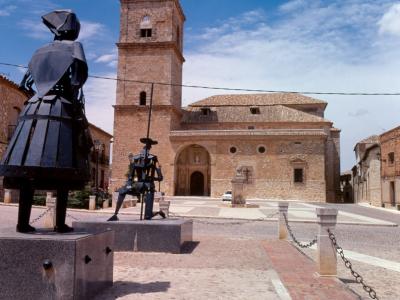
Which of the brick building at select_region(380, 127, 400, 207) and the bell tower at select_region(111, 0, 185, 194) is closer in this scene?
the brick building at select_region(380, 127, 400, 207)

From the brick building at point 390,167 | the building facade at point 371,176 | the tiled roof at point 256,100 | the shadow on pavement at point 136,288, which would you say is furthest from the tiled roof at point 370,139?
the shadow on pavement at point 136,288

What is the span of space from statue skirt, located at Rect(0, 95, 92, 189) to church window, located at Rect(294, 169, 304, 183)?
106 feet

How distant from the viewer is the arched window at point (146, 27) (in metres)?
37.6

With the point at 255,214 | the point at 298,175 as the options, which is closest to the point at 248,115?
the point at 298,175

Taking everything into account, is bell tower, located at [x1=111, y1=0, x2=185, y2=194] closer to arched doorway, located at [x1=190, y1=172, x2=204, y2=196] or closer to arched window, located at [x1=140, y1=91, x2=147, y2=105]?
arched window, located at [x1=140, y1=91, x2=147, y2=105]

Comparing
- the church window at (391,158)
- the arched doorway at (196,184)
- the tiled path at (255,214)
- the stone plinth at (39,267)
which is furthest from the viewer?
the arched doorway at (196,184)

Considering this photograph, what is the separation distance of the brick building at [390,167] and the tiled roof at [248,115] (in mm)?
11127

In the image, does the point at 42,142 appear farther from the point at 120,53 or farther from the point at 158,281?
the point at 120,53

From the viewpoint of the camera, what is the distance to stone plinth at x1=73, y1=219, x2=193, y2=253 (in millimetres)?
7301

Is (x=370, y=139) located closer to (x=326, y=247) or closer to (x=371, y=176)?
(x=371, y=176)

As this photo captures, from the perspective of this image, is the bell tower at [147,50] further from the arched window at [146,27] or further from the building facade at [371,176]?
the building facade at [371,176]

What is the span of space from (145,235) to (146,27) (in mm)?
33214

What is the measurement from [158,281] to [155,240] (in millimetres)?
2299

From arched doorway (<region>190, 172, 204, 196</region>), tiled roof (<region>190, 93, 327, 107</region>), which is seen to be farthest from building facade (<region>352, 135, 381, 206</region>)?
arched doorway (<region>190, 172, 204, 196</region>)
